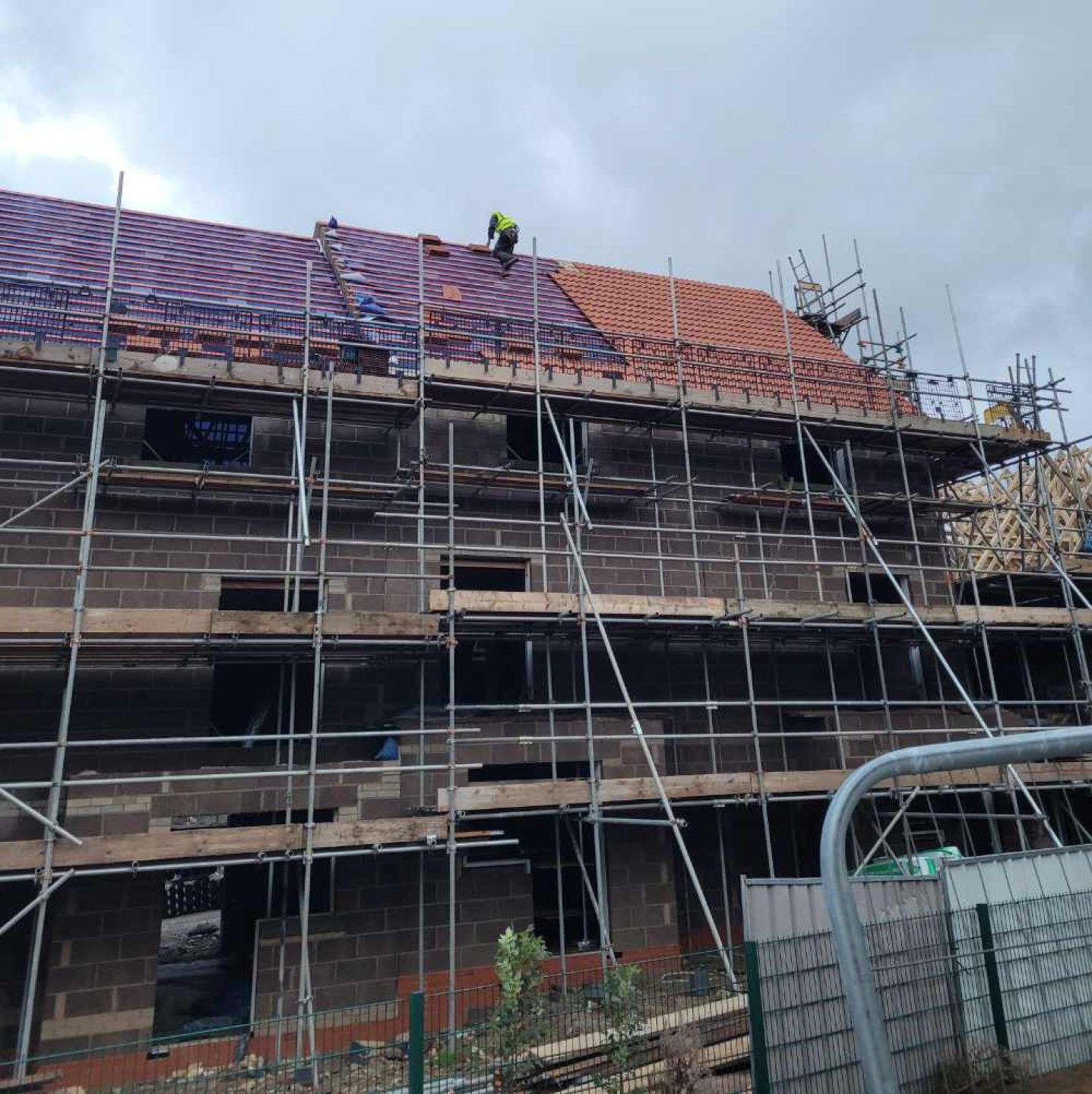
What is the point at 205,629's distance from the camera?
10.0 metres

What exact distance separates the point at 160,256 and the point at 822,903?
1409cm

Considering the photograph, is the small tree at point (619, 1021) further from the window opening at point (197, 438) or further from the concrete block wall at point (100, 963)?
the window opening at point (197, 438)

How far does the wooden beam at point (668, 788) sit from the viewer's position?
10477 millimetres

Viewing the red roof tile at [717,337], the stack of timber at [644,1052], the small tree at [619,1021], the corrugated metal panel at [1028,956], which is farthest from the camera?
the red roof tile at [717,337]

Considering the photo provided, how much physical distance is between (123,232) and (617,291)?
30.3 feet

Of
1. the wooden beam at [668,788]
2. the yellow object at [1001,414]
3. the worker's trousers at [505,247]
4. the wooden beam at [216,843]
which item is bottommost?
the wooden beam at [216,843]

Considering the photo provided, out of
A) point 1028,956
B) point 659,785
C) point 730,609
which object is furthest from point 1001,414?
point 1028,956

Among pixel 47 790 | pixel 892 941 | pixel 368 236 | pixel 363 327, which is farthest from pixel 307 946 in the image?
pixel 368 236

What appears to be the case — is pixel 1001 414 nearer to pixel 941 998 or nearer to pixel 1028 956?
pixel 1028 956

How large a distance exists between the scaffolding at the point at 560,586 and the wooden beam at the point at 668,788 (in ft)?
0.15

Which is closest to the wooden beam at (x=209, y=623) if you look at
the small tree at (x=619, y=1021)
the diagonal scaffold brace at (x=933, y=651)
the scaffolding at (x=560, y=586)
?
the scaffolding at (x=560, y=586)

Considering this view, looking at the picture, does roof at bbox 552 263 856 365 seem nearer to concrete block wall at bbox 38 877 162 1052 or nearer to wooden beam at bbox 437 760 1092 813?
wooden beam at bbox 437 760 1092 813

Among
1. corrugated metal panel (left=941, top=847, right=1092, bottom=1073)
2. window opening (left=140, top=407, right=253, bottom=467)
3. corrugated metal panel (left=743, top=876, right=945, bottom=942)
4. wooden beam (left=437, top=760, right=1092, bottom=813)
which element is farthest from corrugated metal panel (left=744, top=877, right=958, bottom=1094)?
window opening (left=140, top=407, right=253, bottom=467)

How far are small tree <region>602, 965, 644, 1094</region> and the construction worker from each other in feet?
44.5
